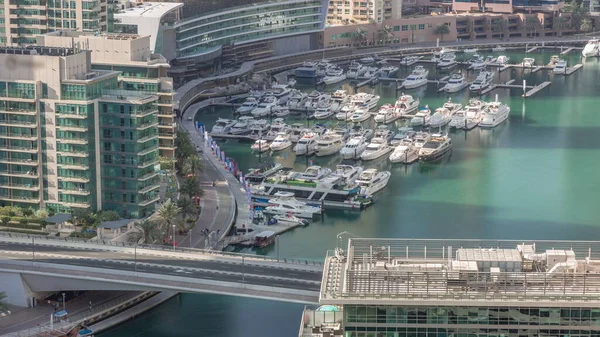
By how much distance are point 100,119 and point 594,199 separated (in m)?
24.7

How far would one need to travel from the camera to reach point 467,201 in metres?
64.9

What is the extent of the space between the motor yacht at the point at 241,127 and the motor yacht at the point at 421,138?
10295 mm

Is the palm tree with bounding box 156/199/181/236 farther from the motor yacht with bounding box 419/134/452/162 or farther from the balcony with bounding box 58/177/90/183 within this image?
the motor yacht with bounding box 419/134/452/162

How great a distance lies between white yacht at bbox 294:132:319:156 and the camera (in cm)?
7475

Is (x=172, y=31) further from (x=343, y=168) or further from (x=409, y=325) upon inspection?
(x=409, y=325)

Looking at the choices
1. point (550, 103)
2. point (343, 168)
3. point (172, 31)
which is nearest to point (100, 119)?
point (343, 168)

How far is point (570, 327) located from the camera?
30922 millimetres

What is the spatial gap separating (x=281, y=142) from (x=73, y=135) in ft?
77.6

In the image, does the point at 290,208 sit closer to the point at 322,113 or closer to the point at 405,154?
the point at 405,154

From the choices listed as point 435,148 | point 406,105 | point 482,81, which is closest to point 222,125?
point 406,105

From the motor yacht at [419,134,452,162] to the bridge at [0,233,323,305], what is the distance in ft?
83.7

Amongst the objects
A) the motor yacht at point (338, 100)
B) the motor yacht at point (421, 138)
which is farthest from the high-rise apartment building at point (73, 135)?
the motor yacht at point (338, 100)

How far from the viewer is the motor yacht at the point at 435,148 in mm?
73875

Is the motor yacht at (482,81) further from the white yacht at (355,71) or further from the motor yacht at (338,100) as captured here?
the motor yacht at (338,100)
